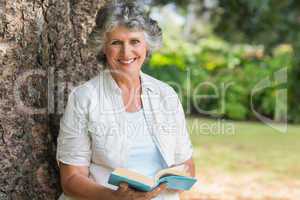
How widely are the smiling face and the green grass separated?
398 centimetres

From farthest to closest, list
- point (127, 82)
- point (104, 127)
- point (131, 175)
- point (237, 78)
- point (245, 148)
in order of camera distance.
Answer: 1. point (237, 78)
2. point (245, 148)
3. point (127, 82)
4. point (104, 127)
5. point (131, 175)

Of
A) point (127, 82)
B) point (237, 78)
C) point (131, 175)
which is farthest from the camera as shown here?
point (237, 78)

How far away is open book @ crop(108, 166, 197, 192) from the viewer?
1864 mm

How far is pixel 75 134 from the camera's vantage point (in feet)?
6.80

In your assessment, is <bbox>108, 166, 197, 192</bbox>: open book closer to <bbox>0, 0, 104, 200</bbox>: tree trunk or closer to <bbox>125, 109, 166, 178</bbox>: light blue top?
<bbox>125, 109, 166, 178</bbox>: light blue top

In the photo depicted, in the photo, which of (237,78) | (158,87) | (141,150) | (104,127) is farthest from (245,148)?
(104,127)

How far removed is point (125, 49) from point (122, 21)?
11 cm

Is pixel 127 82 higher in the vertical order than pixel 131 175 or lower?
higher

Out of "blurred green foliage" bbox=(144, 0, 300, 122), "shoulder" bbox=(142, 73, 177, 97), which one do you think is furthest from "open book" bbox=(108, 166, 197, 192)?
"blurred green foliage" bbox=(144, 0, 300, 122)

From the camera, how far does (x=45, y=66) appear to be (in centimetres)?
239

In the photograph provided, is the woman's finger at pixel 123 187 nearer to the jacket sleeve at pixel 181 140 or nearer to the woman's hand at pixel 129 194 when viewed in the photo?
the woman's hand at pixel 129 194

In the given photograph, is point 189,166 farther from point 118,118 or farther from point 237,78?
point 237,78

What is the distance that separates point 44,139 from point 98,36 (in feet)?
1.77

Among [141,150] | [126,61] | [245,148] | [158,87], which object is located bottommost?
[245,148]
